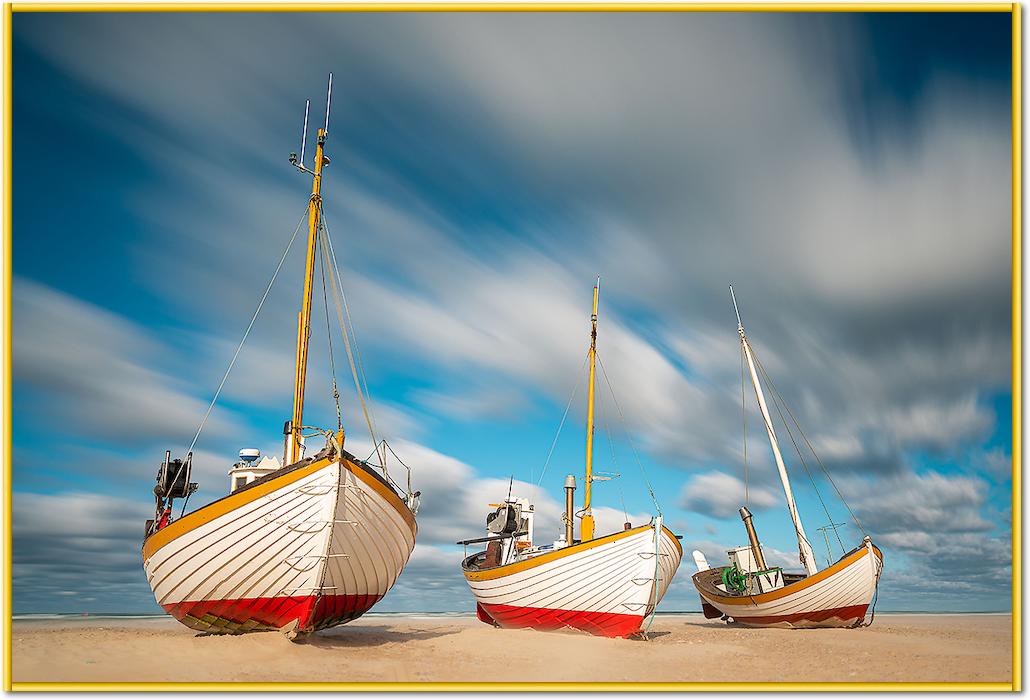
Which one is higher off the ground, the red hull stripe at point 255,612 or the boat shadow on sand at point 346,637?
the red hull stripe at point 255,612

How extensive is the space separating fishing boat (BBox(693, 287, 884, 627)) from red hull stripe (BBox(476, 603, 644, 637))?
6.13 meters

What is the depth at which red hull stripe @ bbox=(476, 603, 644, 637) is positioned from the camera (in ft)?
49.3

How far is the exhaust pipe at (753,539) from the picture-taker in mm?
21141

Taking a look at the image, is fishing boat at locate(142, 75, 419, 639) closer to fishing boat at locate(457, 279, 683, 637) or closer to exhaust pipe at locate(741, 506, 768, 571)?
fishing boat at locate(457, 279, 683, 637)

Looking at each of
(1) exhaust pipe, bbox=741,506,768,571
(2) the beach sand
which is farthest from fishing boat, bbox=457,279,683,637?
(1) exhaust pipe, bbox=741,506,768,571

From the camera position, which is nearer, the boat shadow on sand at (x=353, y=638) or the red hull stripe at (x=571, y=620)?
the boat shadow on sand at (x=353, y=638)

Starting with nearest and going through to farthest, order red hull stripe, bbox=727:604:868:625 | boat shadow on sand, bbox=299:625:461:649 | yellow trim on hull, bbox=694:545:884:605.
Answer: boat shadow on sand, bbox=299:625:461:649
yellow trim on hull, bbox=694:545:884:605
red hull stripe, bbox=727:604:868:625

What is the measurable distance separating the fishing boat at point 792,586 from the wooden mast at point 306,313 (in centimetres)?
1406

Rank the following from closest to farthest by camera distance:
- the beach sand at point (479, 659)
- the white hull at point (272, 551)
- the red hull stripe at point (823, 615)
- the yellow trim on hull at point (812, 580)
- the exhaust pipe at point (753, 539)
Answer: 1. the beach sand at point (479, 659)
2. the white hull at point (272, 551)
3. the yellow trim on hull at point (812, 580)
4. the red hull stripe at point (823, 615)
5. the exhaust pipe at point (753, 539)

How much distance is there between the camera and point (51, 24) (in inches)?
346

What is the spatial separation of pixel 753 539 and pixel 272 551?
16475 mm

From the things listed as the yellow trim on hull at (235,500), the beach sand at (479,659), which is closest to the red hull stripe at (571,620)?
the beach sand at (479,659)

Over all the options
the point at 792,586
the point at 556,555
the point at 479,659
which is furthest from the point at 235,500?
the point at 792,586

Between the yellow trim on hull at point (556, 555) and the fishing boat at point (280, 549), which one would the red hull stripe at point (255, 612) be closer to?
the fishing boat at point (280, 549)
